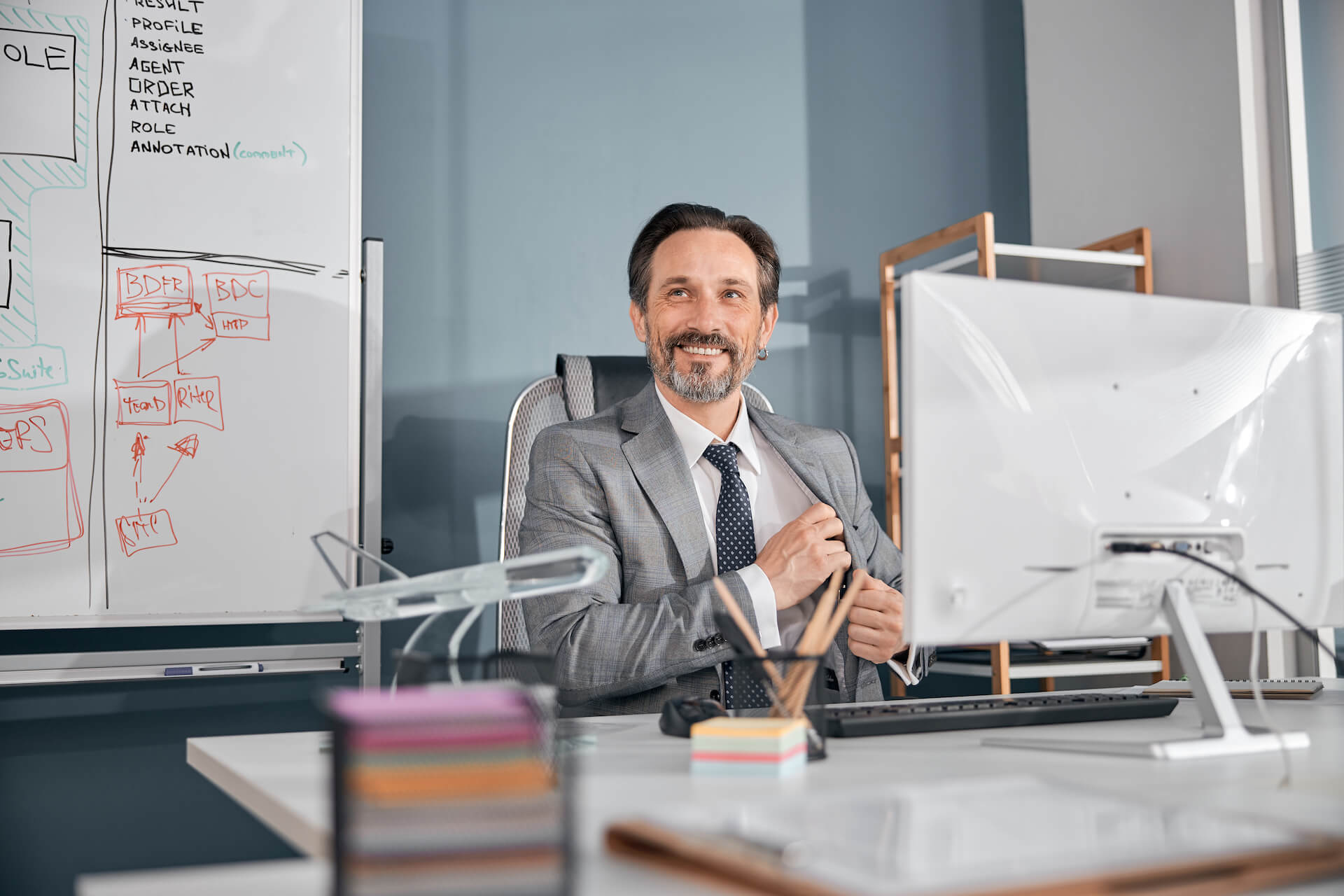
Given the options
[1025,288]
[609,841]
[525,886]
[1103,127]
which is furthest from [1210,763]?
[1103,127]

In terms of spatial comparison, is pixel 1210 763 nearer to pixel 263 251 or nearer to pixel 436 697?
pixel 436 697

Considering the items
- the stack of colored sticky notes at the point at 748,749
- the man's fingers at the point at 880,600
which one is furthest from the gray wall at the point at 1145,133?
the stack of colored sticky notes at the point at 748,749

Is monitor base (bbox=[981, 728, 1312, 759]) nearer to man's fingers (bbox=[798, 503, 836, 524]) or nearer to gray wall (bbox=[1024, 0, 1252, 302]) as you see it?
man's fingers (bbox=[798, 503, 836, 524])

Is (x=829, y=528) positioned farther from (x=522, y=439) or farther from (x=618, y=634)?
(x=522, y=439)

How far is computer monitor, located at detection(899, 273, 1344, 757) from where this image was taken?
909 millimetres

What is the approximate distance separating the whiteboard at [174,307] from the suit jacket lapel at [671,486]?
65 centimetres

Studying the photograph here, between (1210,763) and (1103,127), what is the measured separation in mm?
2171

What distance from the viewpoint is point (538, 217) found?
2393mm

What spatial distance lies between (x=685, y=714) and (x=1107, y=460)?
0.47m

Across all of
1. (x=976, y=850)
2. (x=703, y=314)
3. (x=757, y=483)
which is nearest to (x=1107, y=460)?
(x=976, y=850)

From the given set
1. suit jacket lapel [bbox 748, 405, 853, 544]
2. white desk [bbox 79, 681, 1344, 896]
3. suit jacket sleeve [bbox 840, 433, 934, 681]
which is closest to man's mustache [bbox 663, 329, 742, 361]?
suit jacket lapel [bbox 748, 405, 853, 544]

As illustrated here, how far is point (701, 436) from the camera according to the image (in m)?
1.69

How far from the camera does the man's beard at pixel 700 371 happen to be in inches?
68.2

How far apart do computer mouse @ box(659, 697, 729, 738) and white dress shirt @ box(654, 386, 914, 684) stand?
1.47 feet
